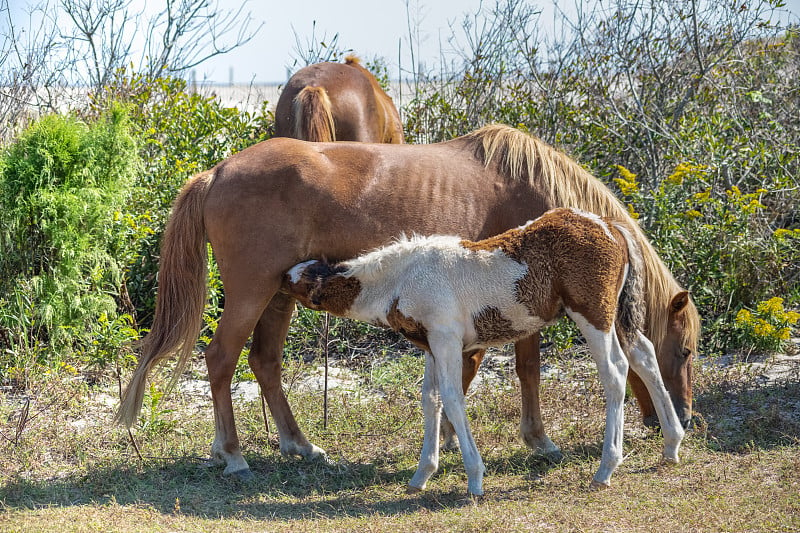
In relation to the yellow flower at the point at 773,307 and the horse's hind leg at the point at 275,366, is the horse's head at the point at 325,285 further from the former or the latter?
the yellow flower at the point at 773,307

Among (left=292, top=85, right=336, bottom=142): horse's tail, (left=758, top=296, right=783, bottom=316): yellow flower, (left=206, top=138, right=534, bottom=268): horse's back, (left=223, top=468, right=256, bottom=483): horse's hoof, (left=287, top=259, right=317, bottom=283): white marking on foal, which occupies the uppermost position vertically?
(left=292, top=85, right=336, bottom=142): horse's tail

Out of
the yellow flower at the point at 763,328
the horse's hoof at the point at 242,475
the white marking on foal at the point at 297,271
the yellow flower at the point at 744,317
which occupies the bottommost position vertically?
the horse's hoof at the point at 242,475

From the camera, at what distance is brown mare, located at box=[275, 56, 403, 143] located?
21.4ft

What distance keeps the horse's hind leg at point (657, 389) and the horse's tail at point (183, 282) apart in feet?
8.40

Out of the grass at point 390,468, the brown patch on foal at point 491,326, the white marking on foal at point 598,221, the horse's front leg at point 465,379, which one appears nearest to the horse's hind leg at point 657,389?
the grass at point 390,468

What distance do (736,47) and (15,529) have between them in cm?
758

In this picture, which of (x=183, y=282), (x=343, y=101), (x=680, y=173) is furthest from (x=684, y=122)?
(x=183, y=282)

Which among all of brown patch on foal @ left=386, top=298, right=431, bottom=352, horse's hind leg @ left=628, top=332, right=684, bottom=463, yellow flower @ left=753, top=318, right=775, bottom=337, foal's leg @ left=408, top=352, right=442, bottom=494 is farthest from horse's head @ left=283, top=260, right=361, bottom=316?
yellow flower @ left=753, top=318, right=775, bottom=337

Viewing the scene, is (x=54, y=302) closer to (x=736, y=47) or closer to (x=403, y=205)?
(x=403, y=205)

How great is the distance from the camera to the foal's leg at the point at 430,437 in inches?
170

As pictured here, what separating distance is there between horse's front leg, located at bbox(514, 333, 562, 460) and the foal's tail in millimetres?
641

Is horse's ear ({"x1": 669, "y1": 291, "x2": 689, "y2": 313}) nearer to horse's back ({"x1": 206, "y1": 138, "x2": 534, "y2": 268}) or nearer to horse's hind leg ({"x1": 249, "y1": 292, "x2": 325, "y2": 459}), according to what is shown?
horse's back ({"x1": 206, "y1": 138, "x2": 534, "y2": 268})

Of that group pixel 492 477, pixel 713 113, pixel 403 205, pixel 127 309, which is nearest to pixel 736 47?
pixel 713 113

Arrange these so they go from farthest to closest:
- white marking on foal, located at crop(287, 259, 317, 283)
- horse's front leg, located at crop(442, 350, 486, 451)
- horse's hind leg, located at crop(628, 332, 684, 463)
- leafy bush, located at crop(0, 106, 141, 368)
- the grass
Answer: leafy bush, located at crop(0, 106, 141, 368), horse's front leg, located at crop(442, 350, 486, 451), horse's hind leg, located at crop(628, 332, 684, 463), white marking on foal, located at crop(287, 259, 317, 283), the grass
